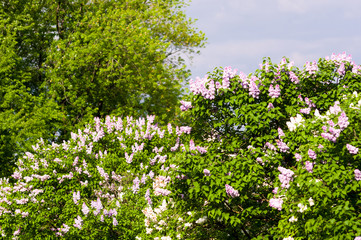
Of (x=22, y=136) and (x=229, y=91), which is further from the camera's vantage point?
(x=22, y=136)

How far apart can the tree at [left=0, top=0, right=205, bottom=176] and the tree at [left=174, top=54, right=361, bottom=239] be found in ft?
41.1

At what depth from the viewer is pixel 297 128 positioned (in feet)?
28.7

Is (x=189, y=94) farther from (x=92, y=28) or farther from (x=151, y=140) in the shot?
(x=92, y=28)

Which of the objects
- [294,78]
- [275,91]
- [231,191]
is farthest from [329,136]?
[294,78]

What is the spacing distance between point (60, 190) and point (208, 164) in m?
6.00

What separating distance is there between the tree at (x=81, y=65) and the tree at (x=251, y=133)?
12523 mm

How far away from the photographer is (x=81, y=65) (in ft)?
75.8

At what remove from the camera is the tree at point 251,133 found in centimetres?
930

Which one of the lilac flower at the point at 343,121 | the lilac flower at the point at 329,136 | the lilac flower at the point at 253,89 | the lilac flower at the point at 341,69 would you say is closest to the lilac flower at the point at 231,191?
the lilac flower at the point at 253,89

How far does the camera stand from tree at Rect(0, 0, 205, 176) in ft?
74.6

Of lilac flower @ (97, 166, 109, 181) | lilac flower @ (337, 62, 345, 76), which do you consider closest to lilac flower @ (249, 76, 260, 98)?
lilac flower @ (337, 62, 345, 76)

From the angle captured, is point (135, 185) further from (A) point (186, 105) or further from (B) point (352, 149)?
(B) point (352, 149)

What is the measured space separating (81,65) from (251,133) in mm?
14307

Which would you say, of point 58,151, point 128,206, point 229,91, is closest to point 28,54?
point 58,151
